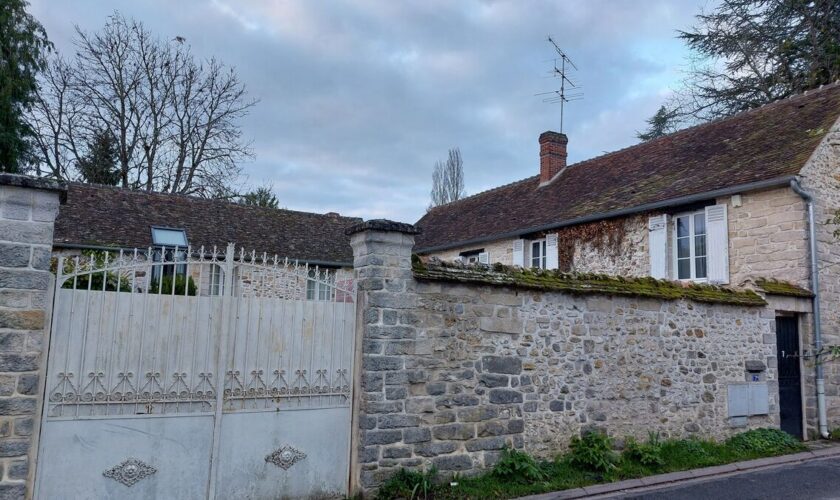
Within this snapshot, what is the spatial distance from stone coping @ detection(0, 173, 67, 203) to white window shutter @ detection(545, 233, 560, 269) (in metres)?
11.4

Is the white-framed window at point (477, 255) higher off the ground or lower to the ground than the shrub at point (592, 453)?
higher

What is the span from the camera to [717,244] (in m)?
11.5

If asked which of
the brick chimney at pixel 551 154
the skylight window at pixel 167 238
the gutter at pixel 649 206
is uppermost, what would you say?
the brick chimney at pixel 551 154

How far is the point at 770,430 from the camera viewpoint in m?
9.23

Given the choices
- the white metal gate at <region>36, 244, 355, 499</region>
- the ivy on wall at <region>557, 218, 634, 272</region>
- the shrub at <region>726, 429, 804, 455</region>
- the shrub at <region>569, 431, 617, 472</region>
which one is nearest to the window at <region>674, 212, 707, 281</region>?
the ivy on wall at <region>557, 218, 634, 272</region>

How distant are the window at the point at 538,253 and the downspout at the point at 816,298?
6.01 meters

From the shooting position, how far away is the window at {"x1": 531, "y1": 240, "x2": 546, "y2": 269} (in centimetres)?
1518

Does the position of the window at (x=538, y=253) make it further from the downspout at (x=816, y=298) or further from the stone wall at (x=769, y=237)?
the downspout at (x=816, y=298)

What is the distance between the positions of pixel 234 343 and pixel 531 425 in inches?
140

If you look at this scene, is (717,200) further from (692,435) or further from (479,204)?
(479,204)

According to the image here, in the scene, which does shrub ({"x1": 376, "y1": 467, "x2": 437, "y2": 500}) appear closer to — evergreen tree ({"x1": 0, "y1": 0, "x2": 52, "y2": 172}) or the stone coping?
the stone coping

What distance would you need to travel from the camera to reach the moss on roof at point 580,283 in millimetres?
6582

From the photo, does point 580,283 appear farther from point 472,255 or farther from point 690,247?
point 472,255

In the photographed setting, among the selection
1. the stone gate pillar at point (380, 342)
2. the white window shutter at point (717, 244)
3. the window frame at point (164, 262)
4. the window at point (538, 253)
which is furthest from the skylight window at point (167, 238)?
the white window shutter at point (717, 244)
